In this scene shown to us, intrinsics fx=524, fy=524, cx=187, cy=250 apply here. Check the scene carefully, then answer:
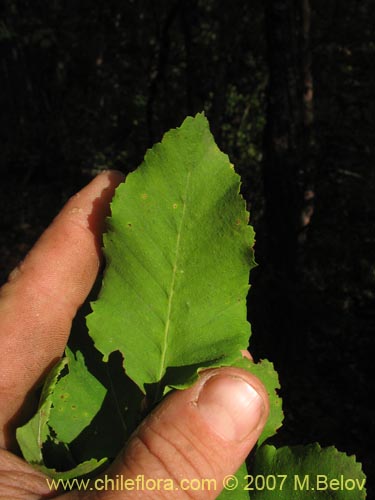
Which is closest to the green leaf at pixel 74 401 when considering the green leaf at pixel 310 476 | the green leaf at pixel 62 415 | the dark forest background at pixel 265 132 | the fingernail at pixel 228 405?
the green leaf at pixel 62 415

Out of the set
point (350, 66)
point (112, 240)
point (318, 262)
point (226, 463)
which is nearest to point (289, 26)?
point (318, 262)

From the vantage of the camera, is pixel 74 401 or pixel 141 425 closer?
pixel 141 425

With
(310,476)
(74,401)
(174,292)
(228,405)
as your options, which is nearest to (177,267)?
(174,292)

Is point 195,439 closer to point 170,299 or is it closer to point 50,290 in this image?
point 170,299

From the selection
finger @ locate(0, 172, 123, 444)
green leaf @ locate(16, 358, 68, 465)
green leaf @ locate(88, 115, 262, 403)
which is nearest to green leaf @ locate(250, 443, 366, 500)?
green leaf @ locate(88, 115, 262, 403)

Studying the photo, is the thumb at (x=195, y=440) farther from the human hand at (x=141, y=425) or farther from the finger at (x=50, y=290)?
the finger at (x=50, y=290)

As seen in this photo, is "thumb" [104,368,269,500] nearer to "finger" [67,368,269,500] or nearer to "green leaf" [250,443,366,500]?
"finger" [67,368,269,500]

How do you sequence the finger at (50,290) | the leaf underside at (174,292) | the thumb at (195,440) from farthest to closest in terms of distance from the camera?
the finger at (50,290), the leaf underside at (174,292), the thumb at (195,440)

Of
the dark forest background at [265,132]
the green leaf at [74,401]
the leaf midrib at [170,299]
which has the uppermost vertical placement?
the leaf midrib at [170,299]
